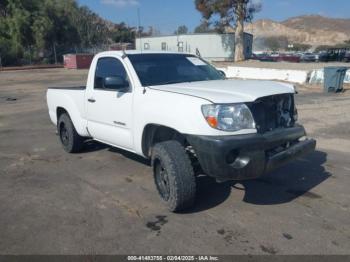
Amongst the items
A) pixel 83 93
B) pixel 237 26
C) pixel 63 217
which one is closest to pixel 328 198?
pixel 63 217

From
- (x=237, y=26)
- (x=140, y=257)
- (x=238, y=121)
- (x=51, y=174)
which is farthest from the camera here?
(x=237, y=26)

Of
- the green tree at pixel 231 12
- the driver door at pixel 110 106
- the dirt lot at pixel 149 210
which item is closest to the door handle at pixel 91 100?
the driver door at pixel 110 106

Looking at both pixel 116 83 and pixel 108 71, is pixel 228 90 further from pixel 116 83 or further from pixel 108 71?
pixel 108 71

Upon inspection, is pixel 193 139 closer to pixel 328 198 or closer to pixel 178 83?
pixel 178 83

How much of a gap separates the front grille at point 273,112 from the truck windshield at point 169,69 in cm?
126

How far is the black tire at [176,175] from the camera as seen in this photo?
3996mm

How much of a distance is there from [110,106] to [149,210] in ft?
5.36

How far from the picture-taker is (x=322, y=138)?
307 inches

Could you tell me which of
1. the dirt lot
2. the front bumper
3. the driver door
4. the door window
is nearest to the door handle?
the driver door

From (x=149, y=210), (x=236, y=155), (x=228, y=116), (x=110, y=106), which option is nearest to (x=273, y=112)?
(x=228, y=116)

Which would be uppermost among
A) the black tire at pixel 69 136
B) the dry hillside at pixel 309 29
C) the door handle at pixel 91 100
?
the dry hillside at pixel 309 29

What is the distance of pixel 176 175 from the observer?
398cm

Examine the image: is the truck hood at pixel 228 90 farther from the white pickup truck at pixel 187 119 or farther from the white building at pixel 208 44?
the white building at pixel 208 44

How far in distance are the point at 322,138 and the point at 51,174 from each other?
5.38m
